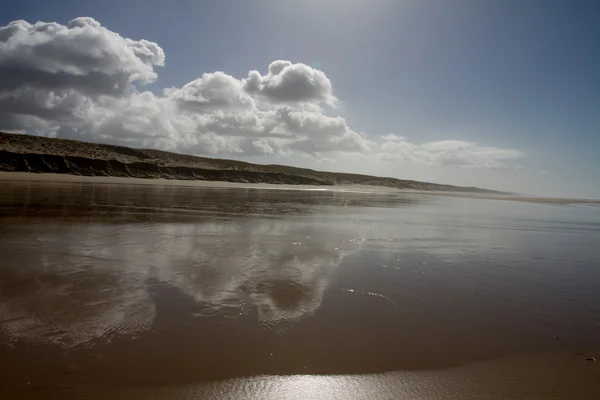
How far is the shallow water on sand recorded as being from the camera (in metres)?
3.85

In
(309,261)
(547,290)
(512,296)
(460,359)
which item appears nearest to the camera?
(460,359)

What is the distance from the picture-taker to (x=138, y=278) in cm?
660

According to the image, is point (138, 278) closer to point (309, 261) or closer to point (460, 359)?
point (309, 261)

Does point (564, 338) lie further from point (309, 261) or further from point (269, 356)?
point (309, 261)

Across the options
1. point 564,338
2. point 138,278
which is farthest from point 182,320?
point 564,338

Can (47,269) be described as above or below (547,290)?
below

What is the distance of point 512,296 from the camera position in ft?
21.6

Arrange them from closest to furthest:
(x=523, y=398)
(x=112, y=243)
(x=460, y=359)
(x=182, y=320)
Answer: (x=523, y=398) < (x=460, y=359) < (x=182, y=320) < (x=112, y=243)

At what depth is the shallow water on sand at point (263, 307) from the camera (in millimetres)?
3850

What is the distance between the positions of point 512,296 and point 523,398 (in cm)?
347

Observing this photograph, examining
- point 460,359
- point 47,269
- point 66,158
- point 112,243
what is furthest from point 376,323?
point 66,158

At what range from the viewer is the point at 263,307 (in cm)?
548

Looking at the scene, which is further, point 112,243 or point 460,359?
point 112,243

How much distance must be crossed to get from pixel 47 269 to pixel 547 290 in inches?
Result: 377
